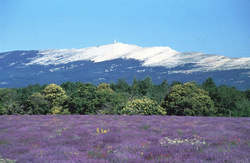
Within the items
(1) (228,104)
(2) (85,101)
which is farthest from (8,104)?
(1) (228,104)

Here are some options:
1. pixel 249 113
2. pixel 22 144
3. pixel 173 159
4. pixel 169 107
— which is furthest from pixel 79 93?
pixel 173 159

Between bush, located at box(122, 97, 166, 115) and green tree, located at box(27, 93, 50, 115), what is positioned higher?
bush, located at box(122, 97, 166, 115)

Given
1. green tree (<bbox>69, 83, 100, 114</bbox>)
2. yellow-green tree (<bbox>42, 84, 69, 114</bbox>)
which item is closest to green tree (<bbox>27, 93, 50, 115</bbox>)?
yellow-green tree (<bbox>42, 84, 69, 114</bbox>)

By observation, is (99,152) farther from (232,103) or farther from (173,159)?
(232,103)

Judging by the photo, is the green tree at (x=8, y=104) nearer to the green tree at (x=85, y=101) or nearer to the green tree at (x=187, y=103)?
the green tree at (x=85, y=101)

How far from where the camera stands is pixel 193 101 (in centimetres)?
4912

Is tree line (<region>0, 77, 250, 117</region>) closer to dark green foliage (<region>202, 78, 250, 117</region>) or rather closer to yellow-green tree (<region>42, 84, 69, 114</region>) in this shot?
dark green foliage (<region>202, 78, 250, 117</region>)

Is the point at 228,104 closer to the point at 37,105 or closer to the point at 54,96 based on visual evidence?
the point at 54,96

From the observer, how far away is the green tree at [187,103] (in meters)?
49.2

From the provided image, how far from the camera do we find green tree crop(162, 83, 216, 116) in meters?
49.2

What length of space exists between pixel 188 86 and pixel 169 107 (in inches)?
268

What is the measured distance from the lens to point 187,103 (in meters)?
49.8

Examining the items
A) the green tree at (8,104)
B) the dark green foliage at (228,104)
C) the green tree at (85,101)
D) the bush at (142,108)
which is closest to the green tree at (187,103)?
the dark green foliage at (228,104)

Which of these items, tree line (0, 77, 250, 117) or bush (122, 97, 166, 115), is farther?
tree line (0, 77, 250, 117)
